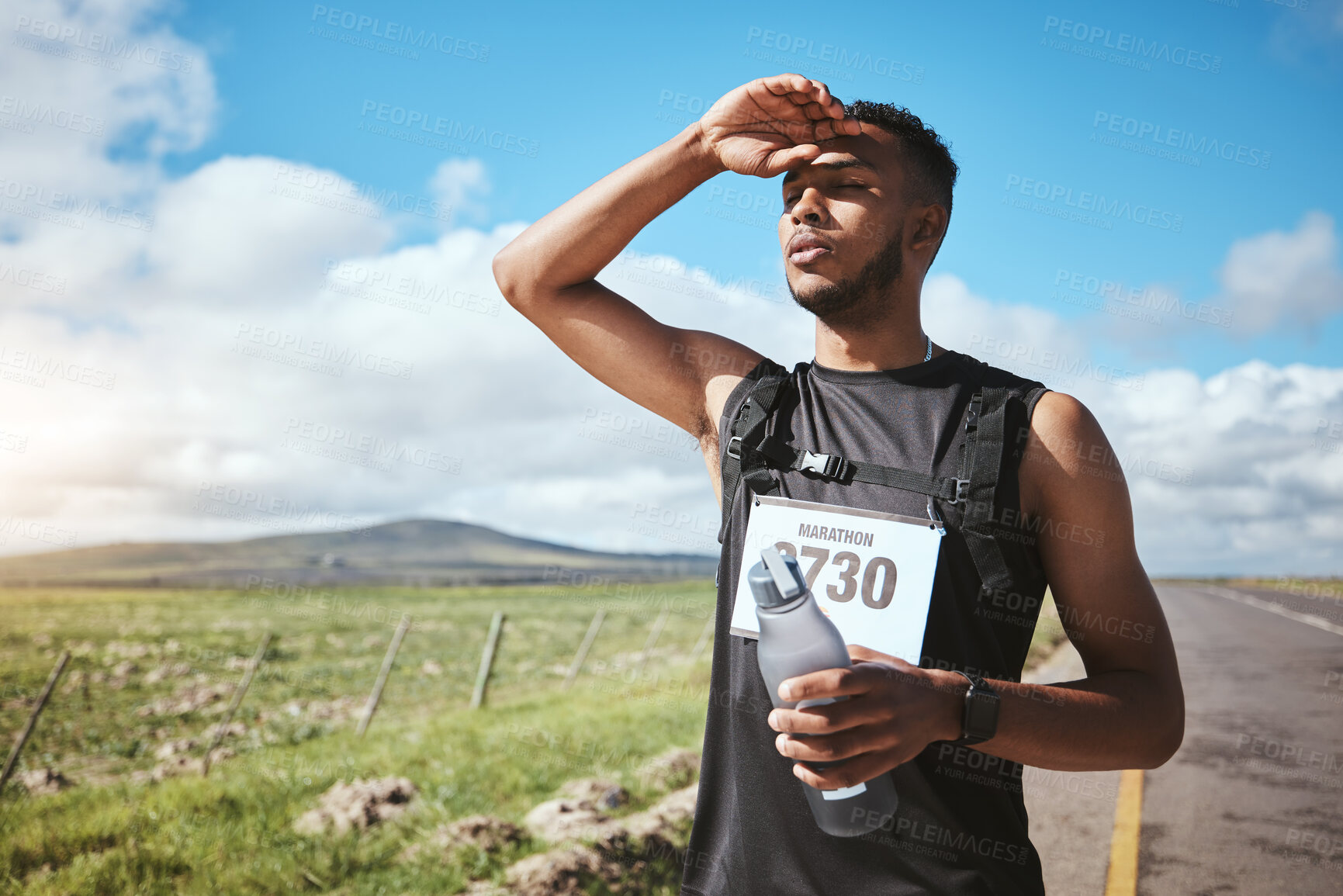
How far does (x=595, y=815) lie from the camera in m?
5.72

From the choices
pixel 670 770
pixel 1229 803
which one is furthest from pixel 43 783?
pixel 1229 803

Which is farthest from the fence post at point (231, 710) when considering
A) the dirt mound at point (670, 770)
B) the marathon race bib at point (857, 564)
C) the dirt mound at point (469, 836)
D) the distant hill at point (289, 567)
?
the distant hill at point (289, 567)

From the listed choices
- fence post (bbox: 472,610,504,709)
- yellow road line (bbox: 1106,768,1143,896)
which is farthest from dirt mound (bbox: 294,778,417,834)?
yellow road line (bbox: 1106,768,1143,896)

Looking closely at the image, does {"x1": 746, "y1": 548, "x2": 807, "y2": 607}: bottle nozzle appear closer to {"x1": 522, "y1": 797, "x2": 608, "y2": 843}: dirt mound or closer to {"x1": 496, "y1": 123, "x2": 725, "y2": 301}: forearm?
{"x1": 496, "y1": 123, "x2": 725, "y2": 301}: forearm

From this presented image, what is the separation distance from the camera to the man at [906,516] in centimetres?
155

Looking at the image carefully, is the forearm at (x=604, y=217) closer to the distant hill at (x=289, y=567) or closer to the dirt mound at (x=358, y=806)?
the dirt mound at (x=358, y=806)

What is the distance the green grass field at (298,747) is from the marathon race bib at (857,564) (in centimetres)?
368

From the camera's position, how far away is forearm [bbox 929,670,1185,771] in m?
1.52

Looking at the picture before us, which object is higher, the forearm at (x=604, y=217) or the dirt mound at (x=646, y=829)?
the forearm at (x=604, y=217)

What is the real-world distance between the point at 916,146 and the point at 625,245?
874 mm

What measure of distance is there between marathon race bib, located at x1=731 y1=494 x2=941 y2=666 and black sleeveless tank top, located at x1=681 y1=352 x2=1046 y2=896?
0.03 meters

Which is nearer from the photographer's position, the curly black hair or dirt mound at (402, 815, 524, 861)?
the curly black hair

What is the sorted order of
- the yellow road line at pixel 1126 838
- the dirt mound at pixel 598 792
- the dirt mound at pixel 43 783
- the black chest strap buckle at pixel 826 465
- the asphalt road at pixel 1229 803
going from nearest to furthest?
the black chest strap buckle at pixel 826 465 < the yellow road line at pixel 1126 838 < the asphalt road at pixel 1229 803 < the dirt mound at pixel 598 792 < the dirt mound at pixel 43 783

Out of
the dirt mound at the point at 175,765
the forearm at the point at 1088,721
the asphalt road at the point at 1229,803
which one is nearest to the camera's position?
the forearm at the point at 1088,721
